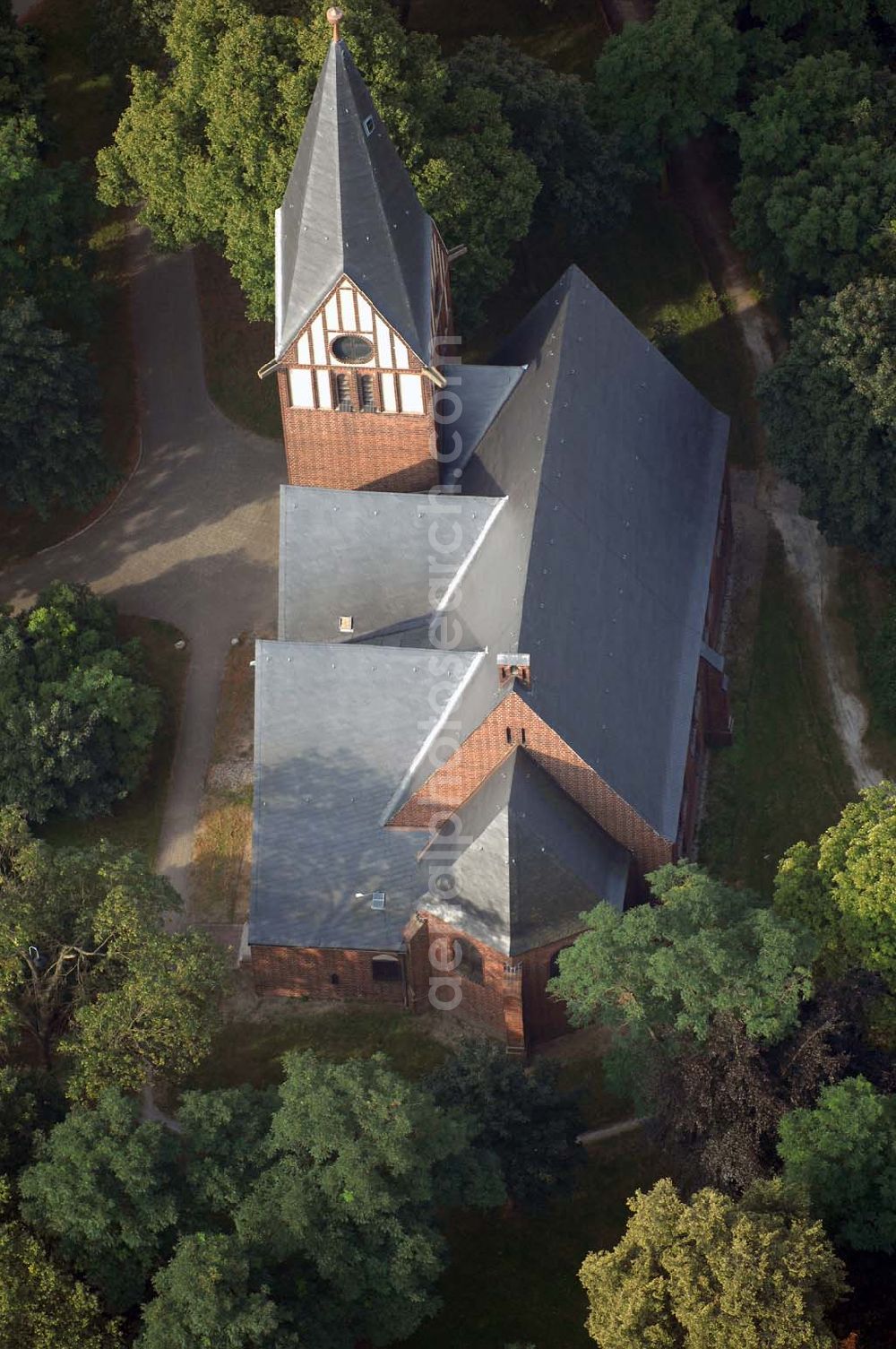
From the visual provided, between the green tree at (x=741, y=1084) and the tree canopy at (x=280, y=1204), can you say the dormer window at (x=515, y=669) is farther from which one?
the tree canopy at (x=280, y=1204)

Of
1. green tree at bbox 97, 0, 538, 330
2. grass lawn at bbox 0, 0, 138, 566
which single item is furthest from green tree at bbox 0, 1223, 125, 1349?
green tree at bbox 97, 0, 538, 330

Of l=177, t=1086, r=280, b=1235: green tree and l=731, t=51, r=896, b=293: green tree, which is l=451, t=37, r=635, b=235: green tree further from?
l=177, t=1086, r=280, b=1235: green tree

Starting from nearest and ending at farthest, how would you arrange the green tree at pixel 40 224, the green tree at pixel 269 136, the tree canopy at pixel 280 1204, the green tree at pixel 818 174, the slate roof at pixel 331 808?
the tree canopy at pixel 280 1204 → the slate roof at pixel 331 808 → the green tree at pixel 269 136 → the green tree at pixel 40 224 → the green tree at pixel 818 174

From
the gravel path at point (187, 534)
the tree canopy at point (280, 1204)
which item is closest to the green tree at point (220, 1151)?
the tree canopy at point (280, 1204)

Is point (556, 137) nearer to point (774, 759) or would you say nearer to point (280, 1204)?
point (774, 759)

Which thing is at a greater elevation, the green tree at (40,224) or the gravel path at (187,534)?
the green tree at (40,224)

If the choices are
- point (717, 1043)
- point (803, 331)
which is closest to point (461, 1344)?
point (717, 1043)
